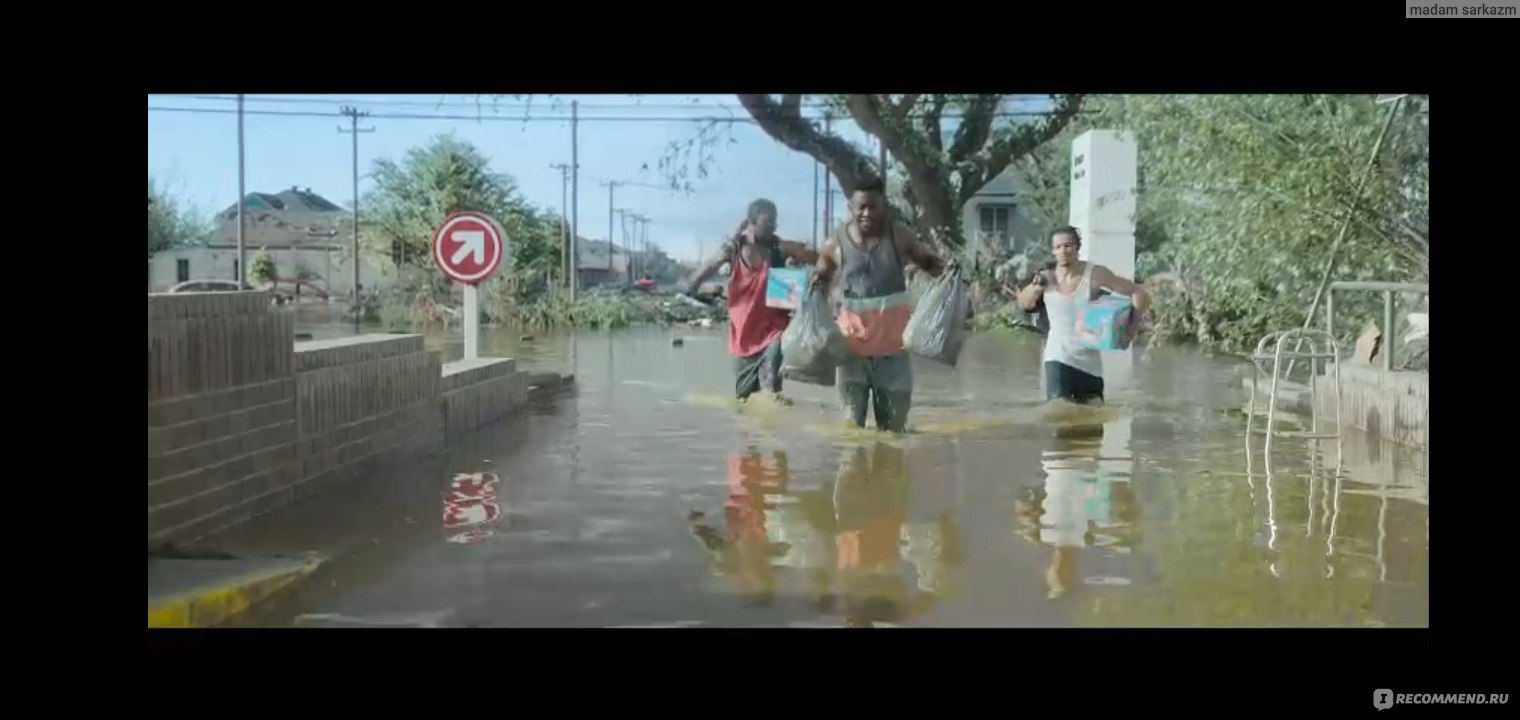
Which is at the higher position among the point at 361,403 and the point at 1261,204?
the point at 1261,204

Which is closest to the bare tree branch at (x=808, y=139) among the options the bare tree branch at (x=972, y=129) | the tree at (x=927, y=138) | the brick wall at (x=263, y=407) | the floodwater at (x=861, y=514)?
the tree at (x=927, y=138)

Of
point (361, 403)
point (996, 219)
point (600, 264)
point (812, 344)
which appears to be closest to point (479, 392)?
point (361, 403)

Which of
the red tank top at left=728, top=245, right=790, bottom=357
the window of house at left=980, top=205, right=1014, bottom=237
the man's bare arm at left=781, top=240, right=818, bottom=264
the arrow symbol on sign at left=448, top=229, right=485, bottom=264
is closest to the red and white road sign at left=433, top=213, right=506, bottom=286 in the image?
the arrow symbol on sign at left=448, top=229, right=485, bottom=264

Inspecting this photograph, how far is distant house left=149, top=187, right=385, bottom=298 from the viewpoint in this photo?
6.30m

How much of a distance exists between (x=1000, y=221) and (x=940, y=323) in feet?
1.93

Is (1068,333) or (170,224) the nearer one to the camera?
(170,224)

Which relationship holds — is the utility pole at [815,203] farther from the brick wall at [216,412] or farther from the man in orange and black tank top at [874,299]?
the brick wall at [216,412]

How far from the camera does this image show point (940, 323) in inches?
275

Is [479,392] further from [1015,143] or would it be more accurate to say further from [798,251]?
[1015,143]

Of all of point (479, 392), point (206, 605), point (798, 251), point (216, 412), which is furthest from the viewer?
point (479, 392)

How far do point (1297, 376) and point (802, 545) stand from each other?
10.3 feet
